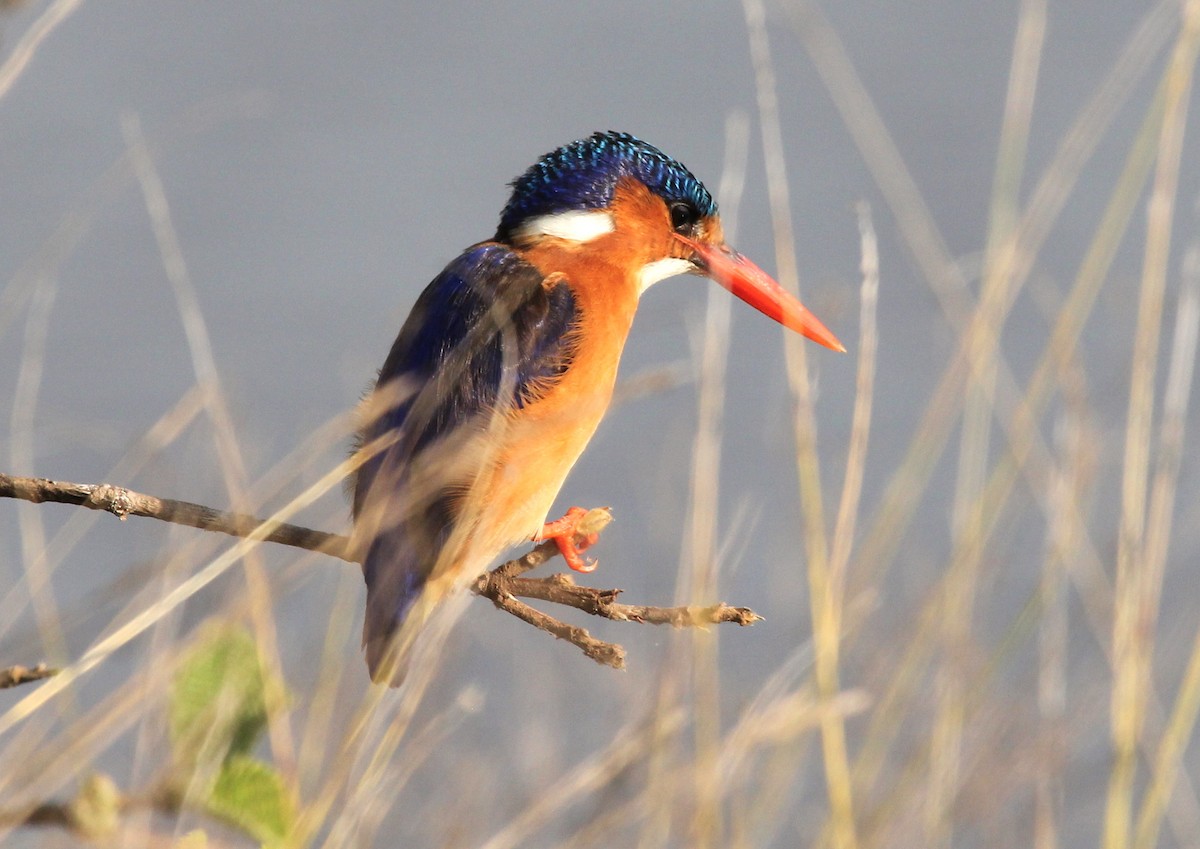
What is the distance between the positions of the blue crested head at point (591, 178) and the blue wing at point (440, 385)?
0.15 metres

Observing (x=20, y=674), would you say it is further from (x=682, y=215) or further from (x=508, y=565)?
(x=682, y=215)

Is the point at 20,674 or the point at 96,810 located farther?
the point at 96,810

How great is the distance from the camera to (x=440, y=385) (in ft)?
6.71

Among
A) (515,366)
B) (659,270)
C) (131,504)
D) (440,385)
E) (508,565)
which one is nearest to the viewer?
(131,504)

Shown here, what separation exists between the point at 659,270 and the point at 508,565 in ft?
3.85

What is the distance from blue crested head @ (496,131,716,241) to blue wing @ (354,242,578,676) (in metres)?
0.15

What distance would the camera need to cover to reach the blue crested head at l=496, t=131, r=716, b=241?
105 inches

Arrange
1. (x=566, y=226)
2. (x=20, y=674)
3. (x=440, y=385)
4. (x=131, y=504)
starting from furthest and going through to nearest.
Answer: (x=566, y=226) < (x=440, y=385) < (x=131, y=504) < (x=20, y=674)

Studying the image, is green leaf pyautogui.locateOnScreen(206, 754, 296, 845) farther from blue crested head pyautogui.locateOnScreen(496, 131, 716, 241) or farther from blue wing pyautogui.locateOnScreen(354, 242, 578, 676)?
blue crested head pyautogui.locateOnScreen(496, 131, 716, 241)

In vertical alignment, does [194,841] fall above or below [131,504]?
below

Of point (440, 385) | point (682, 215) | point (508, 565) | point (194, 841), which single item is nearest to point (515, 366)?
point (440, 385)

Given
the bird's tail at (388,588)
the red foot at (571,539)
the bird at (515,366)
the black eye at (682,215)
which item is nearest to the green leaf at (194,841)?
the bird at (515,366)

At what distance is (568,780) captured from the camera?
1.83 m

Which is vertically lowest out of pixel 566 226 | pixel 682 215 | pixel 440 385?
pixel 440 385
